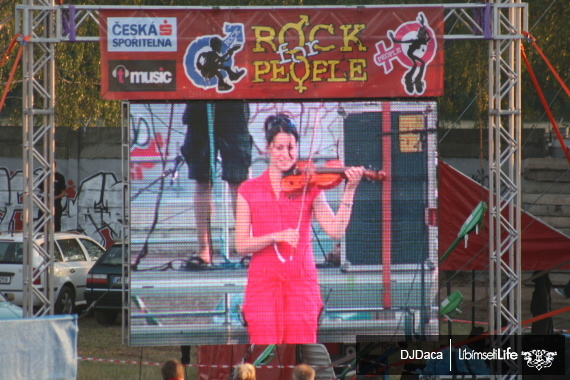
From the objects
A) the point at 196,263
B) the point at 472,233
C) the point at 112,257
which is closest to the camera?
the point at 196,263

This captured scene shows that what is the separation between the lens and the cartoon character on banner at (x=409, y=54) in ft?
29.2

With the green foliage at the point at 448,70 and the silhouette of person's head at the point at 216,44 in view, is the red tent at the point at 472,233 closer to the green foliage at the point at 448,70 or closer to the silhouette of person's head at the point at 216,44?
the green foliage at the point at 448,70

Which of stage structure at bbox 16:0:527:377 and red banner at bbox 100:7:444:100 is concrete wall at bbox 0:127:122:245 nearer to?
stage structure at bbox 16:0:527:377

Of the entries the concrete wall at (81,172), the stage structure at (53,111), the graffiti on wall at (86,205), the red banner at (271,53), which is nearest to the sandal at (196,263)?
the stage structure at (53,111)

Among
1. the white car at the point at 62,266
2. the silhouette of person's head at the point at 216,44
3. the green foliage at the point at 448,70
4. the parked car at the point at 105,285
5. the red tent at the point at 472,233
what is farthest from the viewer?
the green foliage at the point at 448,70

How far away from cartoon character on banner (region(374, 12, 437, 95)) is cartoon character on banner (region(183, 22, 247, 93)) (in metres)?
1.52

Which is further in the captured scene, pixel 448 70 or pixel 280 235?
pixel 448 70

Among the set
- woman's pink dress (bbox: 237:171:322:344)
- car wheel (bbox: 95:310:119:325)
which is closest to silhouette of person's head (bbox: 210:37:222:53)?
woman's pink dress (bbox: 237:171:322:344)

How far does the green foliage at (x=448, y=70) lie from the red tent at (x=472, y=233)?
4.06 m

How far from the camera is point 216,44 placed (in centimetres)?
884

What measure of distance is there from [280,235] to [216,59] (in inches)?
78.1

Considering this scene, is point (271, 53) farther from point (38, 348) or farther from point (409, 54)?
point (38, 348)

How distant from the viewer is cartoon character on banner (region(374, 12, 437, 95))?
891 centimetres

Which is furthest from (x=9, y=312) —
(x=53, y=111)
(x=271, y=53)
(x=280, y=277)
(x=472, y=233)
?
(x=472, y=233)
